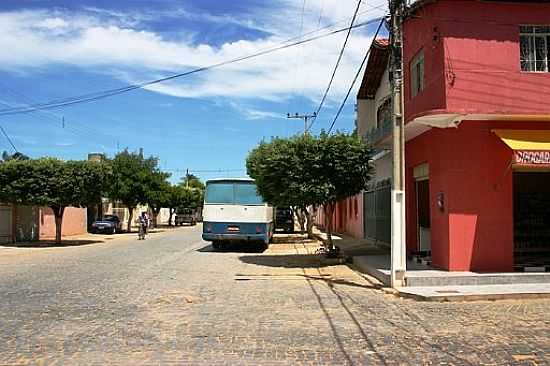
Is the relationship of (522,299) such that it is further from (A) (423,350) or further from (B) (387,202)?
(B) (387,202)

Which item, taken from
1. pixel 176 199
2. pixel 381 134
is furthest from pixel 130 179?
pixel 381 134

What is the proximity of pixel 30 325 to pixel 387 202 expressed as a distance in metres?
15.6

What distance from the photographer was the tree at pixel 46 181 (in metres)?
28.0

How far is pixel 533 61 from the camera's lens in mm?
14570

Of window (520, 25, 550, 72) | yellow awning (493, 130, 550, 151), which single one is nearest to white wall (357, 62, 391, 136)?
window (520, 25, 550, 72)

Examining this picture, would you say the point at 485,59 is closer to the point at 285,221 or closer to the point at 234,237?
the point at 234,237

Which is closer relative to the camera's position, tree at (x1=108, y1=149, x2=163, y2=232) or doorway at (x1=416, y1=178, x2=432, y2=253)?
doorway at (x1=416, y1=178, x2=432, y2=253)

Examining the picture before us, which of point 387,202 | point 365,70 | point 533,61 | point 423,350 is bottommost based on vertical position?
point 423,350

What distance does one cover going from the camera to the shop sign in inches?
519

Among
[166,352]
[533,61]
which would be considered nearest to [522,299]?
[533,61]

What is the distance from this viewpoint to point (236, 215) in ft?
80.4

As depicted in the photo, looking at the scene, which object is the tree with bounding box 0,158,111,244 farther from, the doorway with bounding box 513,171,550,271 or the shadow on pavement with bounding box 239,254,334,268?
the doorway with bounding box 513,171,550,271

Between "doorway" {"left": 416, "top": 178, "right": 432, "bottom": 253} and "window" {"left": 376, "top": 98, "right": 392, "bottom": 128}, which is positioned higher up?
"window" {"left": 376, "top": 98, "right": 392, "bottom": 128}

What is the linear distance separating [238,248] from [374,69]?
33.5ft
